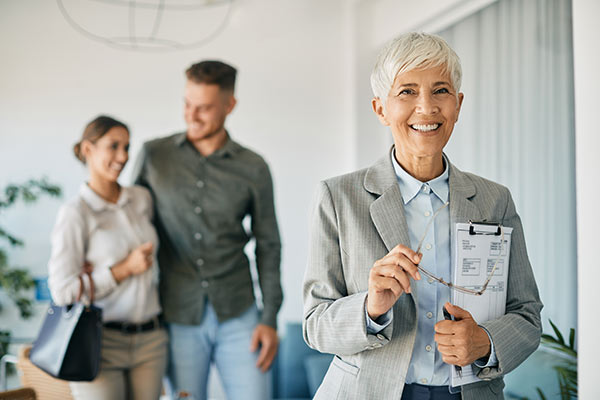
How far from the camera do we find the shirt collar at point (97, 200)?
222cm

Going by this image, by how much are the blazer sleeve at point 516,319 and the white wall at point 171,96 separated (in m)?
3.45

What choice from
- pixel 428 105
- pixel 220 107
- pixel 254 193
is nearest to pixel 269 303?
pixel 254 193

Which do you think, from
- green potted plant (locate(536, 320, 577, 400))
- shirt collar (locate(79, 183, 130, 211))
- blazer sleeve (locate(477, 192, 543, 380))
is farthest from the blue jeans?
blazer sleeve (locate(477, 192, 543, 380))

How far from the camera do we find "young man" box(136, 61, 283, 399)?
2.28 metres

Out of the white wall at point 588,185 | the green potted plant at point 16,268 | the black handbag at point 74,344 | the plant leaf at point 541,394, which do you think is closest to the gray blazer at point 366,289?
the white wall at point 588,185

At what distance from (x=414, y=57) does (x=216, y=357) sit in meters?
1.54

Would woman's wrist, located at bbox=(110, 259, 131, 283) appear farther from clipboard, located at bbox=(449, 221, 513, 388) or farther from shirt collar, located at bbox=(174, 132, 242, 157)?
clipboard, located at bbox=(449, 221, 513, 388)

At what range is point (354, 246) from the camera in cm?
124

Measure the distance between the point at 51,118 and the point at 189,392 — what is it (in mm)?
2829

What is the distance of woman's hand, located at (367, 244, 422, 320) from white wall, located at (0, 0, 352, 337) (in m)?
3.62

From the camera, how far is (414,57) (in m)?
1.21

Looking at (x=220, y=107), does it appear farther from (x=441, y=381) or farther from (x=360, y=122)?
(x=360, y=122)

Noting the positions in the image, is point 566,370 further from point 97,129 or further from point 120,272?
point 97,129

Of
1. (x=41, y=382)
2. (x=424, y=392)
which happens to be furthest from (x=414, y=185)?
(x=41, y=382)
